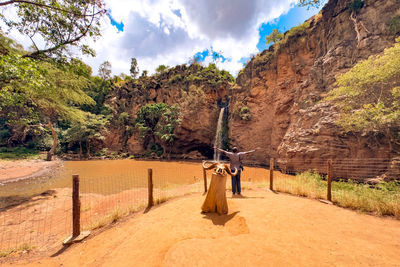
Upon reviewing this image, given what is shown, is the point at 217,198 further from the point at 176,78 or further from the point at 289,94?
the point at 176,78

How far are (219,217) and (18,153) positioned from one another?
33273mm

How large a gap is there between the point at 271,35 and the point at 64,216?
91.1ft

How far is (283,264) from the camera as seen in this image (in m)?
2.53

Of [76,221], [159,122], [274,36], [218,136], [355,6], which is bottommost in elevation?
[76,221]

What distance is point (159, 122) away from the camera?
27500mm

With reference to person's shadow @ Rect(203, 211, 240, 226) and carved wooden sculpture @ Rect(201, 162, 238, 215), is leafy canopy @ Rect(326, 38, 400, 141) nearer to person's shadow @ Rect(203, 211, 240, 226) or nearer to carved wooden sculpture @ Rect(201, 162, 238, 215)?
carved wooden sculpture @ Rect(201, 162, 238, 215)

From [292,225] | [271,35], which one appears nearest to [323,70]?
[271,35]

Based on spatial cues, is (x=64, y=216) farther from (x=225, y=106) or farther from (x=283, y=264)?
(x=225, y=106)

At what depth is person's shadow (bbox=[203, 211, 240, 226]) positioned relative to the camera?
404cm

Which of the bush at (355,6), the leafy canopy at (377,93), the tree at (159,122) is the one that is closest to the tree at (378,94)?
the leafy canopy at (377,93)

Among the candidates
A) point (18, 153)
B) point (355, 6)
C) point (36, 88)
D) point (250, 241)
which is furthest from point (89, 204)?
point (18, 153)

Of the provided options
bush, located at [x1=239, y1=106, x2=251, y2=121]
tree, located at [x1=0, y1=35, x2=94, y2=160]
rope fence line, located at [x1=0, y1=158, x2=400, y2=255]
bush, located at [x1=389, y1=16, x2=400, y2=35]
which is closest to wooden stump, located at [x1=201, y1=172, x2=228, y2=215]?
rope fence line, located at [x1=0, y1=158, x2=400, y2=255]

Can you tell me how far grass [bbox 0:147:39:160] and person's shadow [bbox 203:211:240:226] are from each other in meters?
29.9

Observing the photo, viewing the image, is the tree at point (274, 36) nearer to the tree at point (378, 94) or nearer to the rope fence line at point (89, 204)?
the tree at point (378, 94)
